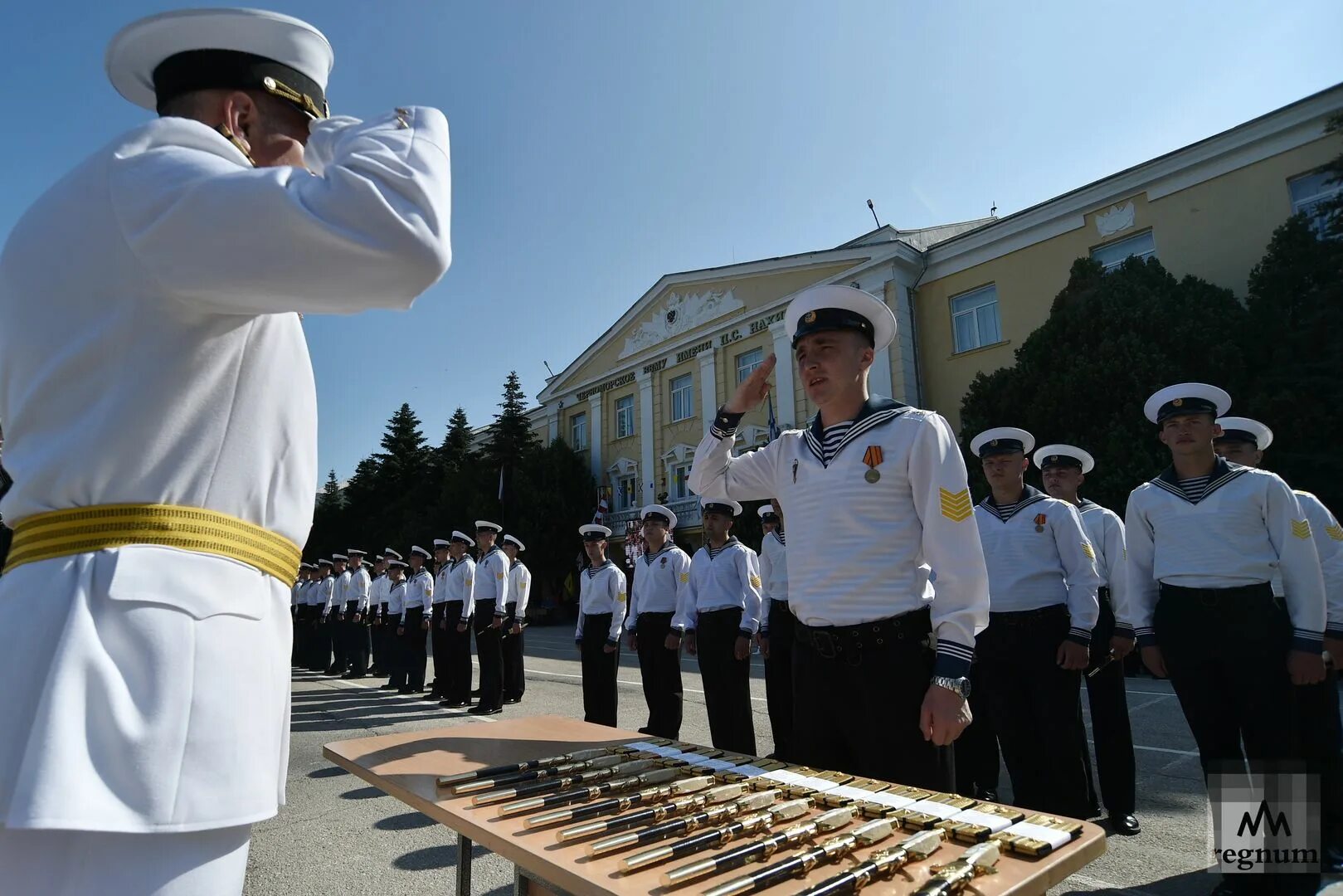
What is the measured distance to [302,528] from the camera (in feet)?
4.38

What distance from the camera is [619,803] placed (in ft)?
5.81

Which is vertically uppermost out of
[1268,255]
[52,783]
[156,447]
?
[1268,255]

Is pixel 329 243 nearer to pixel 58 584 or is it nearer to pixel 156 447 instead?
pixel 156 447

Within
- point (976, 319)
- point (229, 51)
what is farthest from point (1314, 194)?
point (229, 51)

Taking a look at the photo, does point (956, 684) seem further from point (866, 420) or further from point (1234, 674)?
point (1234, 674)

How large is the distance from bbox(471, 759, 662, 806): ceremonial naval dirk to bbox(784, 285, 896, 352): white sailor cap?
1.62m

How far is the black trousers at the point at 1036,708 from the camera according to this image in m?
4.28

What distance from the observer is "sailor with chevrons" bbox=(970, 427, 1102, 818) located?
14.2ft

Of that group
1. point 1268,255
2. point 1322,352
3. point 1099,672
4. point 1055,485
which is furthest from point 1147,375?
point 1099,672

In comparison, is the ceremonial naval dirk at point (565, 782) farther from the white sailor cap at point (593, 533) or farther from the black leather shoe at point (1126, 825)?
the white sailor cap at point (593, 533)

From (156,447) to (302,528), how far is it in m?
0.27

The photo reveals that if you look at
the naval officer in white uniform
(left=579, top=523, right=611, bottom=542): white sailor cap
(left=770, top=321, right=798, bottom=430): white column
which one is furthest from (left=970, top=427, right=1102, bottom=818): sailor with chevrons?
(left=770, top=321, right=798, bottom=430): white column

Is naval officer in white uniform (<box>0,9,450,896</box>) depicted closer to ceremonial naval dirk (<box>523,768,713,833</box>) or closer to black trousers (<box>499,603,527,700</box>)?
ceremonial naval dirk (<box>523,768,713,833</box>)

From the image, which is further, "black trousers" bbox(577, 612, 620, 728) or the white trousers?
"black trousers" bbox(577, 612, 620, 728)
